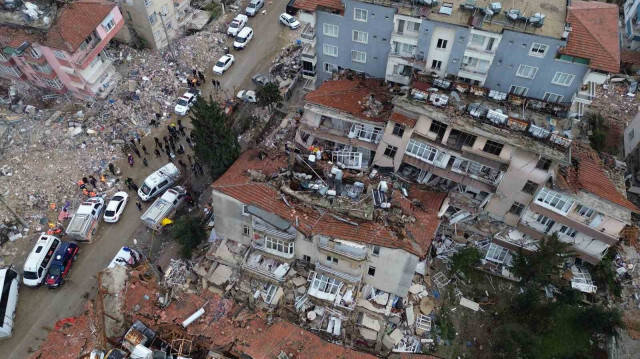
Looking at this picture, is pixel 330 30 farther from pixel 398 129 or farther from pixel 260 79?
pixel 260 79

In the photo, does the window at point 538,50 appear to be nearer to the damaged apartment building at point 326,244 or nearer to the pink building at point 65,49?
the damaged apartment building at point 326,244

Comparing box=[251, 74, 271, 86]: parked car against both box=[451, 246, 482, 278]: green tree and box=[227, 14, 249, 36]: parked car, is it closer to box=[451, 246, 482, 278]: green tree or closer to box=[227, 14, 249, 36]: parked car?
box=[227, 14, 249, 36]: parked car

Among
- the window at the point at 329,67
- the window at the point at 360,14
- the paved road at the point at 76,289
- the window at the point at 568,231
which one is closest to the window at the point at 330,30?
the window at the point at 360,14

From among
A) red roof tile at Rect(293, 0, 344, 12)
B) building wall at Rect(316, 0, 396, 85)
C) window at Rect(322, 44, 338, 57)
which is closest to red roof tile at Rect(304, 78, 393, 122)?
building wall at Rect(316, 0, 396, 85)

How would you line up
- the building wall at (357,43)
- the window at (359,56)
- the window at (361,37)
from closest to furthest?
the building wall at (357,43) → the window at (361,37) → the window at (359,56)

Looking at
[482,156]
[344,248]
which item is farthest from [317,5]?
[344,248]

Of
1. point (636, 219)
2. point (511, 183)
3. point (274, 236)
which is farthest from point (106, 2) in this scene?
point (636, 219)
